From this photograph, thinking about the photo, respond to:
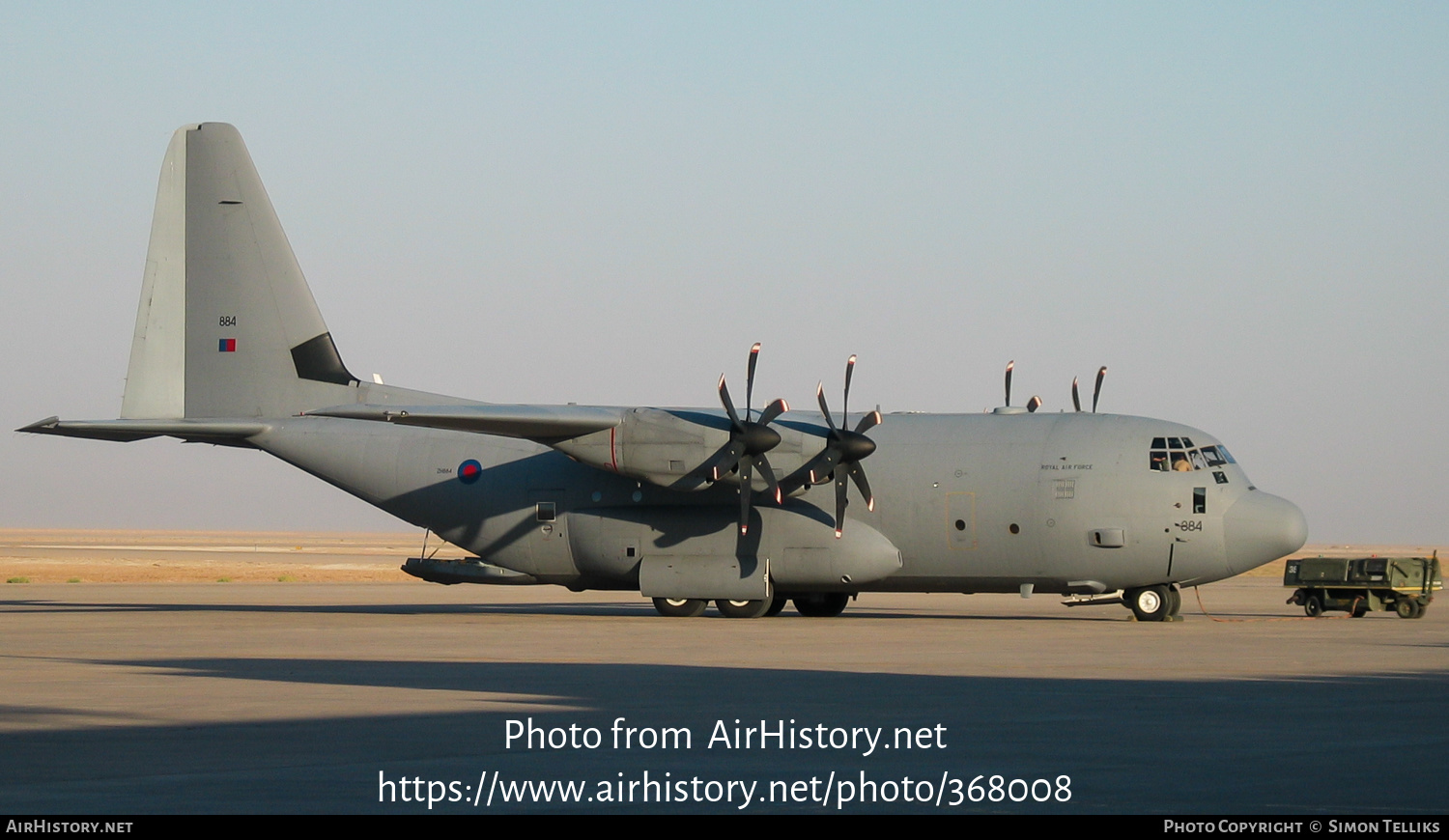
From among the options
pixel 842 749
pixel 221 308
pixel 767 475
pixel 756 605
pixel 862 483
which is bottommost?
pixel 756 605

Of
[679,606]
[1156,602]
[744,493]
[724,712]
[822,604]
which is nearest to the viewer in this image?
[724,712]

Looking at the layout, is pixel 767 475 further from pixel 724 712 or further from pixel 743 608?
pixel 724 712

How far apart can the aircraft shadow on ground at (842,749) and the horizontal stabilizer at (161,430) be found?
18.0 metres

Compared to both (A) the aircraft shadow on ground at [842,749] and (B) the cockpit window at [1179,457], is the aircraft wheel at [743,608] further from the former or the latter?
(A) the aircraft shadow on ground at [842,749]

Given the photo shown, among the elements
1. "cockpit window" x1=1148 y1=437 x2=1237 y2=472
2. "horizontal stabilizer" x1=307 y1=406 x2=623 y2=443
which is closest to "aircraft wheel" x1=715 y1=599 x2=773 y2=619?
"horizontal stabilizer" x1=307 y1=406 x2=623 y2=443

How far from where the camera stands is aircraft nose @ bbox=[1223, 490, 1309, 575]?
98.7 ft

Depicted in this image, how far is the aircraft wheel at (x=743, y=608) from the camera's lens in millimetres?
32906

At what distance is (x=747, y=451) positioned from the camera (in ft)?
100

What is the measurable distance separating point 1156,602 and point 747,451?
325 inches

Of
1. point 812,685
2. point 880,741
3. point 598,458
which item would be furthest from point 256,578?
point 880,741

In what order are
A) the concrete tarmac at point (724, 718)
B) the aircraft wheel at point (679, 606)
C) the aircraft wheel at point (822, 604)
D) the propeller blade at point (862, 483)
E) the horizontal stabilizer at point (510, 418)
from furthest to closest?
the aircraft wheel at point (822, 604)
the aircraft wheel at point (679, 606)
the propeller blade at point (862, 483)
the horizontal stabilizer at point (510, 418)
the concrete tarmac at point (724, 718)

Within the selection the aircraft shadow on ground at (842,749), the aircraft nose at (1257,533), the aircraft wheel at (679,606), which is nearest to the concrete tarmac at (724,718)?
the aircraft shadow on ground at (842,749)

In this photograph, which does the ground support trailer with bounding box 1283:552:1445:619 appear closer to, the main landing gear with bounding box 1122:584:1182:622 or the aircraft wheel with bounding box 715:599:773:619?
the main landing gear with bounding box 1122:584:1182:622

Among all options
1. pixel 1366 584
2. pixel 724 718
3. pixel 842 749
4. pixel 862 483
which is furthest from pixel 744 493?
pixel 842 749
